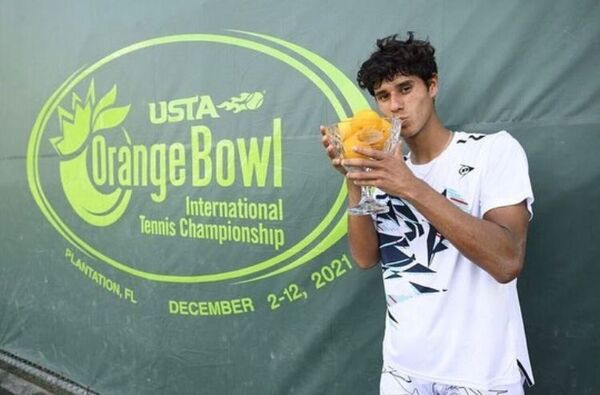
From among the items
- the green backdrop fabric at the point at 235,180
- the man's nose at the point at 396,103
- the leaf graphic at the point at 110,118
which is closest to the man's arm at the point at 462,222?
the man's nose at the point at 396,103

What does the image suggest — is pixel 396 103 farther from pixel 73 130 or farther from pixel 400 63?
pixel 73 130

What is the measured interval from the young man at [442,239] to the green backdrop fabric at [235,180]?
1.57 feet

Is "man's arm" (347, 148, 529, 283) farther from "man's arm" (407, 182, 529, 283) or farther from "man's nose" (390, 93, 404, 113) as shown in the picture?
"man's nose" (390, 93, 404, 113)

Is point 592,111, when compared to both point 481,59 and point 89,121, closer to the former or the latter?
point 481,59

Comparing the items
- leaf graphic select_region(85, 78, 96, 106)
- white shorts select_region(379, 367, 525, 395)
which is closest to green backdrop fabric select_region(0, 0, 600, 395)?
leaf graphic select_region(85, 78, 96, 106)

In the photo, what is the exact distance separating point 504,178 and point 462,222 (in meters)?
0.16

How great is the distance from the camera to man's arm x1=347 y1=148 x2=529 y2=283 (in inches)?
45.6

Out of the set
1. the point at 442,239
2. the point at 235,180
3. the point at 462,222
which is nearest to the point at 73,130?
the point at 235,180

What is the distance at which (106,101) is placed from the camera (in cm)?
297

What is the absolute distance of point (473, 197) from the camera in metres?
1.28

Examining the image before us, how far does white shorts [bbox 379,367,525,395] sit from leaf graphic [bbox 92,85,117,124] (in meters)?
2.20

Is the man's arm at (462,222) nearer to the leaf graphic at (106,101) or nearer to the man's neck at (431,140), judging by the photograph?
the man's neck at (431,140)

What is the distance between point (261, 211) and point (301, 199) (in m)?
0.22

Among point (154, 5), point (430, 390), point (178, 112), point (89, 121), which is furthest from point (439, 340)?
point (89, 121)
